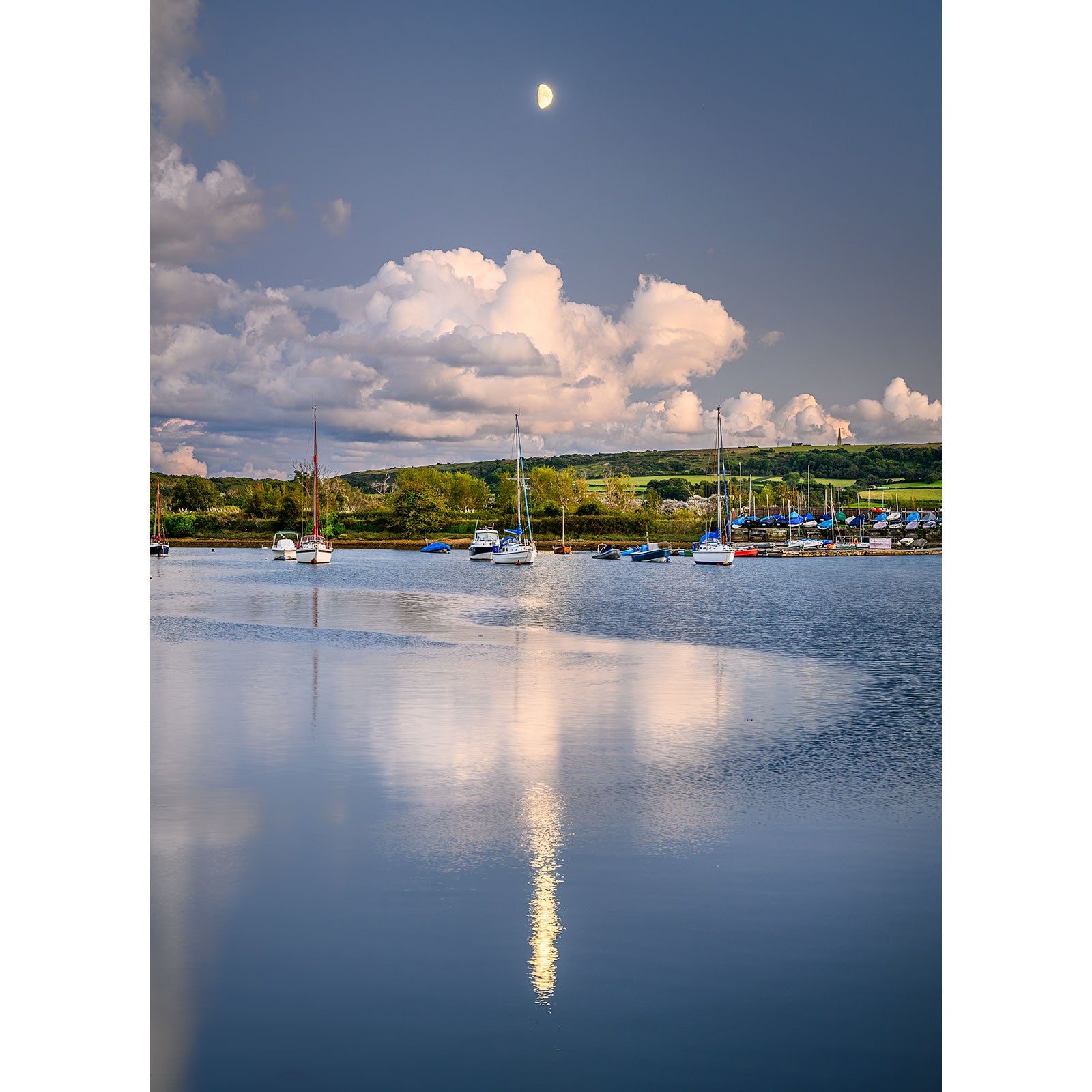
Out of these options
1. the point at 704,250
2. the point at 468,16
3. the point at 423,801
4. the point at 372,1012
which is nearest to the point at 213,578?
the point at 468,16

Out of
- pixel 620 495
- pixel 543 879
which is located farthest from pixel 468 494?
pixel 543 879

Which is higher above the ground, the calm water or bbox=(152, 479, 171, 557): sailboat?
bbox=(152, 479, 171, 557): sailboat

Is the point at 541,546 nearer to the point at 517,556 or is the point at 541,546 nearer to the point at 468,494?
the point at 517,556

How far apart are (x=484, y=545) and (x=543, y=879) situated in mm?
42382

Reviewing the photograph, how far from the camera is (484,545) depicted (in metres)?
46.8

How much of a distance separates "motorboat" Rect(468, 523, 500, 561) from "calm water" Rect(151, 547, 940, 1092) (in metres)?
34.4

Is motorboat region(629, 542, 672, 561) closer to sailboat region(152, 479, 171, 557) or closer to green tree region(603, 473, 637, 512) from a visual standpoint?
green tree region(603, 473, 637, 512)

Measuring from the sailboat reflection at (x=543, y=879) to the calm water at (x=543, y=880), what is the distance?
1cm

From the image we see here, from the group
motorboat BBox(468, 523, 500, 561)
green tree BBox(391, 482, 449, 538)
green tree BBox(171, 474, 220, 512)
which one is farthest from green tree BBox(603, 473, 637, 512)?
green tree BBox(171, 474, 220, 512)

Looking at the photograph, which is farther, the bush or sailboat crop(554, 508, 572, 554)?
the bush

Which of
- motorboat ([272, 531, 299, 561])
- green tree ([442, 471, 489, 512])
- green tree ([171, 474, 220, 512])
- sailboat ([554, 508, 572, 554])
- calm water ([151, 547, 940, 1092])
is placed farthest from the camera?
green tree ([442, 471, 489, 512])

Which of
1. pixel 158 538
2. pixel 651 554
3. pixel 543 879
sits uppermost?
pixel 158 538

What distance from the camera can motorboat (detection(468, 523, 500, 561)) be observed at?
150ft
